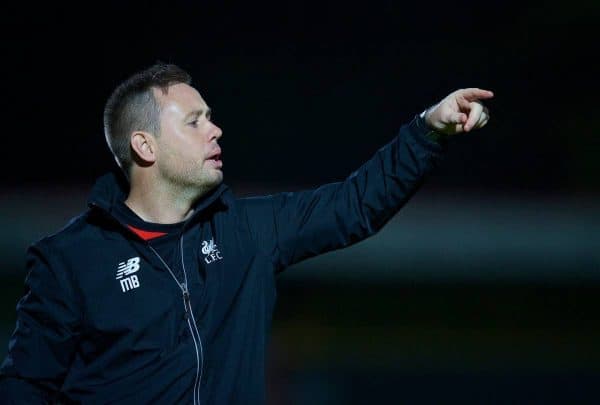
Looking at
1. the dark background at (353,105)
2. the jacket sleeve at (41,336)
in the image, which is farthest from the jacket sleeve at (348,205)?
the dark background at (353,105)

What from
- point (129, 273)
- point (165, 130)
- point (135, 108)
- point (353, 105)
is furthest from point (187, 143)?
point (353, 105)

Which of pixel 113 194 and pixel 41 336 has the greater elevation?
pixel 113 194

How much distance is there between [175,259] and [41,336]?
1.05 feet

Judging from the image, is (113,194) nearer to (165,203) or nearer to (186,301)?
(165,203)

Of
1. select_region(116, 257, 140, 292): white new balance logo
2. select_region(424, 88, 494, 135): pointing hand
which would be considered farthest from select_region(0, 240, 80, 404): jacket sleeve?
select_region(424, 88, 494, 135): pointing hand

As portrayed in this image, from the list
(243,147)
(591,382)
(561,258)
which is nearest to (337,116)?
(243,147)

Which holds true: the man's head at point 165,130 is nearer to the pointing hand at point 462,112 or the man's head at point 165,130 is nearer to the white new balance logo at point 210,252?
the white new balance logo at point 210,252

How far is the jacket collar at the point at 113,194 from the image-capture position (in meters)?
1.86

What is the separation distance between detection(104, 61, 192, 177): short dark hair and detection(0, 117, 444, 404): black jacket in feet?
0.50

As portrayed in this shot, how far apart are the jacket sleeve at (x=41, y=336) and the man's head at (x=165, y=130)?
1.14ft

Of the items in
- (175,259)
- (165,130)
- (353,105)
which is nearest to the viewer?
(175,259)

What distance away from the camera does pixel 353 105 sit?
20.2ft

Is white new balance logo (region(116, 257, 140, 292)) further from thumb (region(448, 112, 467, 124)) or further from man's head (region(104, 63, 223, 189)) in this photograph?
thumb (region(448, 112, 467, 124))

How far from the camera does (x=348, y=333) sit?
185 inches
